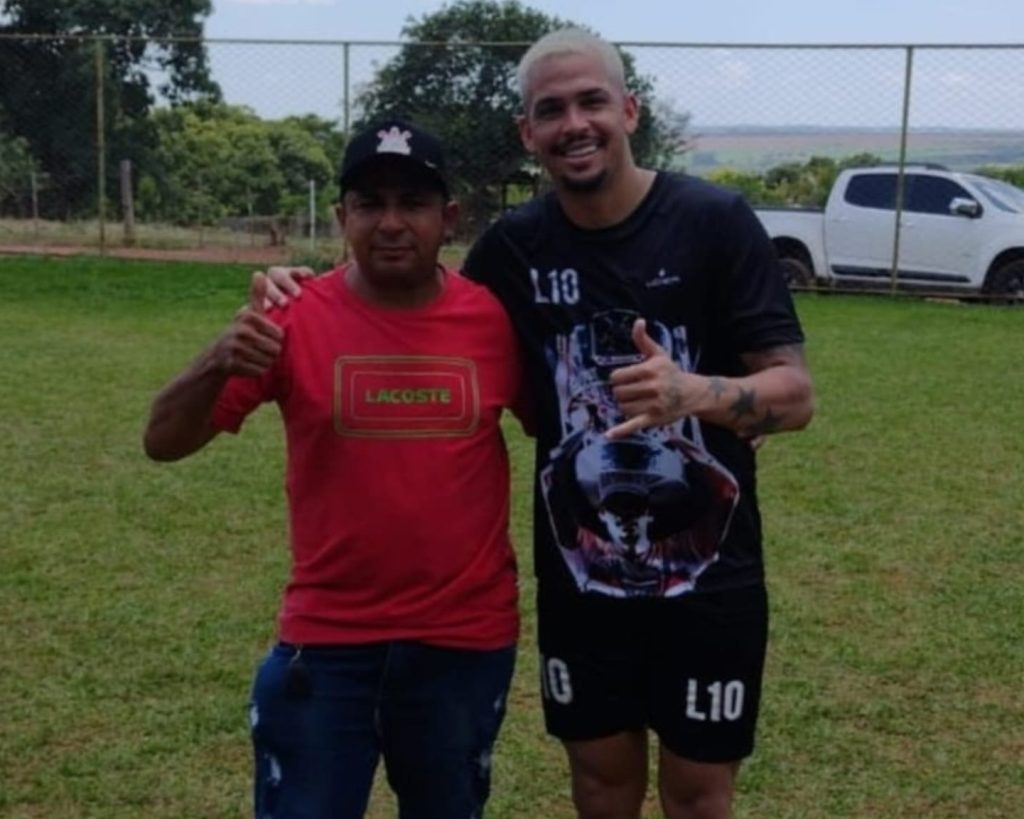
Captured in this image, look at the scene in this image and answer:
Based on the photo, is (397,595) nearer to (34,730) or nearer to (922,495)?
(34,730)

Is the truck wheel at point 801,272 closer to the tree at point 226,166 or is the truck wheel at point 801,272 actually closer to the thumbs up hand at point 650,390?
the tree at point 226,166

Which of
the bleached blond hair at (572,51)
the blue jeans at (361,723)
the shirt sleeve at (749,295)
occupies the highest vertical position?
the bleached blond hair at (572,51)

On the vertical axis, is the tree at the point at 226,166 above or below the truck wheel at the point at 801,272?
above

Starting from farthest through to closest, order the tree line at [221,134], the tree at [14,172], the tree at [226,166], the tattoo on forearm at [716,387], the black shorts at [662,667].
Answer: the tree at [226,166], the tree at [14,172], the tree line at [221,134], the black shorts at [662,667], the tattoo on forearm at [716,387]

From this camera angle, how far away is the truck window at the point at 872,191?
15742mm

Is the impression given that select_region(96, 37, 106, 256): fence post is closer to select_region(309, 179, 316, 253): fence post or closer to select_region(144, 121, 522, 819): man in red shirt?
select_region(309, 179, 316, 253): fence post

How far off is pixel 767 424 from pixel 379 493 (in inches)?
→ 25.2

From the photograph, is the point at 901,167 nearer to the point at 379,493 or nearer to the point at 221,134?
the point at 221,134

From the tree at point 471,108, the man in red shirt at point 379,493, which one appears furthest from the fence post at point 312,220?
the man in red shirt at point 379,493

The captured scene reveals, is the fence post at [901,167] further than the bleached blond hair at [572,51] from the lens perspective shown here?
Yes

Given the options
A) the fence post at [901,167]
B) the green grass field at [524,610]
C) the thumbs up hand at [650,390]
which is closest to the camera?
the thumbs up hand at [650,390]

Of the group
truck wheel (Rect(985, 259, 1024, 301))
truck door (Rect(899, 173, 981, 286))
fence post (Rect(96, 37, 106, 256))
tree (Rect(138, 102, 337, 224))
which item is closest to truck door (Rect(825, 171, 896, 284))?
truck door (Rect(899, 173, 981, 286))

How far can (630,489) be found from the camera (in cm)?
273

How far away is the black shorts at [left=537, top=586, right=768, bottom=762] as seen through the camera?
9.12ft
